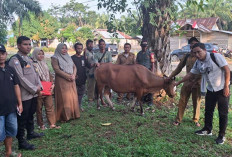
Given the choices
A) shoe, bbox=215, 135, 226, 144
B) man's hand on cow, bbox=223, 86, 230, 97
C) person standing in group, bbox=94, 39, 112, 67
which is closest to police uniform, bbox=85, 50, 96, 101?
person standing in group, bbox=94, 39, 112, 67

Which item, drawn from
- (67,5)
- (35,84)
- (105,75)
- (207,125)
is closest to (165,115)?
(207,125)

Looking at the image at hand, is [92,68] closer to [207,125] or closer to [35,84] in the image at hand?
[35,84]

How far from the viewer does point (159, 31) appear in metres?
7.83

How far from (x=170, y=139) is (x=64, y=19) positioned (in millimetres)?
64634

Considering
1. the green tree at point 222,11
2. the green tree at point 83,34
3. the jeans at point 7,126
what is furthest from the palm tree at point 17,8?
the green tree at point 222,11

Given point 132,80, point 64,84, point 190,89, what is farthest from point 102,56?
point 190,89

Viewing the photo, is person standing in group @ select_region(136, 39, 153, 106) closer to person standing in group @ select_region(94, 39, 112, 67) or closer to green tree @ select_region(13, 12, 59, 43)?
person standing in group @ select_region(94, 39, 112, 67)

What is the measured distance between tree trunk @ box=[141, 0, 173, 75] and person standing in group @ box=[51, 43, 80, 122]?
312 centimetres

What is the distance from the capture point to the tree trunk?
768cm

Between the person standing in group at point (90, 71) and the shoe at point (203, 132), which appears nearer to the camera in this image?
the shoe at point (203, 132)

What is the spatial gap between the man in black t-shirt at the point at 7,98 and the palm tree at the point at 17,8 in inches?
488

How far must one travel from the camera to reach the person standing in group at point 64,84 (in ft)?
18.2

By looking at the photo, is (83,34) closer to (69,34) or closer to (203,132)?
(69,34)

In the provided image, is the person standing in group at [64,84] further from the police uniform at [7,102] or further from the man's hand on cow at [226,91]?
the man's hand on cow at [226,91]
